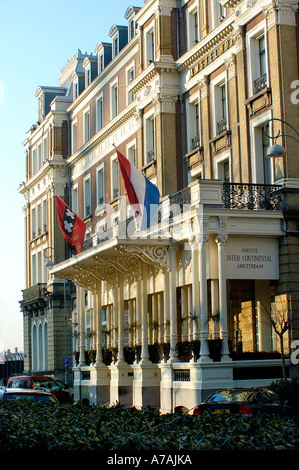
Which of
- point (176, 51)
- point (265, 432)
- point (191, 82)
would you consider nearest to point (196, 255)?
point (191, 82)

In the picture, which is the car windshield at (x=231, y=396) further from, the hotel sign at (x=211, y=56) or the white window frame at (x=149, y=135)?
the white window frame at (x=149, y=135)

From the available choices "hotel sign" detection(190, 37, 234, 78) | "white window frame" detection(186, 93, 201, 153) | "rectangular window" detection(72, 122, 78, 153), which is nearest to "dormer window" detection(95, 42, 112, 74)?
"rectangular window" detection(72, 122, 78, 153)

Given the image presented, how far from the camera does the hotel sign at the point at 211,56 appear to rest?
31.0 m

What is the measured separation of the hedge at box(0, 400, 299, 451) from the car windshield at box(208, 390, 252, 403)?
258 inches

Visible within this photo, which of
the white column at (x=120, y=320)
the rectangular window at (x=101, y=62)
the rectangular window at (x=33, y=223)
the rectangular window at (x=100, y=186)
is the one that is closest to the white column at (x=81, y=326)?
the white column at (x=120, y=320)

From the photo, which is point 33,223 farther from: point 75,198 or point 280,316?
point 280,316

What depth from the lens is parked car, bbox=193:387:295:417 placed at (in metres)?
17.3

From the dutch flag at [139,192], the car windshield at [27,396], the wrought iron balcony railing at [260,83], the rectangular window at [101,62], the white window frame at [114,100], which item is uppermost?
the rectangular window at [101,62]

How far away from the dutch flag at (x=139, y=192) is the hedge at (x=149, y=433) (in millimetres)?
17875

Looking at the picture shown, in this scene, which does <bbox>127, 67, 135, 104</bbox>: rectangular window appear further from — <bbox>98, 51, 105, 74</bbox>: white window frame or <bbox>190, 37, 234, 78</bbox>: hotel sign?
<bbox>190, 37, 234, 78</bbox>: hotel sign

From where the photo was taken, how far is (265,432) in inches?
354

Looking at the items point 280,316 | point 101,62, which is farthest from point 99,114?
point 280,316

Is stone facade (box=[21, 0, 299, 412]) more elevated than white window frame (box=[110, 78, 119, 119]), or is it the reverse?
white window frame (box=[110, 78, 119, 119])
